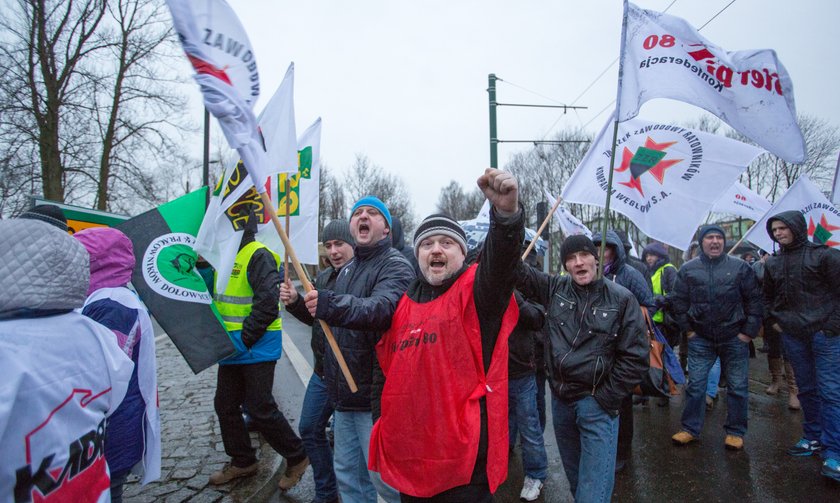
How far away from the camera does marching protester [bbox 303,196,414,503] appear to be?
2.68 metres

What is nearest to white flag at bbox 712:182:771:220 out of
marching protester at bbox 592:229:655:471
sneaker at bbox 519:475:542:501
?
marching protester at bbox 592:229:655:471

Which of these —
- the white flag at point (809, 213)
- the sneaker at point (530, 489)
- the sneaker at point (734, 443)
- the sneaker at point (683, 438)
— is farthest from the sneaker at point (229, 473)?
the white flag at point (809, 213)

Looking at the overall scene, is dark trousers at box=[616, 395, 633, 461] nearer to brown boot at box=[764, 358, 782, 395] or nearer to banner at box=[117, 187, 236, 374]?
banner at box=[117, 187, 236, 374]

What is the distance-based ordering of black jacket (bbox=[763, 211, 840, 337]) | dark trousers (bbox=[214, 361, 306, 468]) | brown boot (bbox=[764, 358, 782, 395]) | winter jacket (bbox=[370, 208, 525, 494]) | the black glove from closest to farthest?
winter jacket (bbox=[370, 208, 525, 494]) < the black glove < dark trousers (bbox=[214, 361, 306, 468]) < black jacket (bbox=[763, 211, 840, 337]) < brown boot (bbox=[764, 358, 782, 395])

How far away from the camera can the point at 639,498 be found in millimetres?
3670

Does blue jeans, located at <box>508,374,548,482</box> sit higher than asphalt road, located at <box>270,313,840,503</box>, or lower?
higher

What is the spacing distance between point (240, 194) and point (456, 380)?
6.26 ft

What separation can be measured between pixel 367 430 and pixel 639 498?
233 centimetres

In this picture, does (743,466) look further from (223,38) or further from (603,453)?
(223,38)

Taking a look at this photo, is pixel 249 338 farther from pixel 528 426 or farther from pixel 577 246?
pixel 577 246

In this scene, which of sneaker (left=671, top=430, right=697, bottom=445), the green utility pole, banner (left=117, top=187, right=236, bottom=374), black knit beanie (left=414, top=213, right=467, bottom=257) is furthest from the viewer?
the green utility pole

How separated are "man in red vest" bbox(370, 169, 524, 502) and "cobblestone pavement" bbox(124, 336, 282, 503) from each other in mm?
2237

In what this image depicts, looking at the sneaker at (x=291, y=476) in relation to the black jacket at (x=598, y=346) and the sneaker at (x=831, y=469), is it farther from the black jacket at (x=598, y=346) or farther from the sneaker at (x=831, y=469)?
the sneaker at (x=831, y=469)

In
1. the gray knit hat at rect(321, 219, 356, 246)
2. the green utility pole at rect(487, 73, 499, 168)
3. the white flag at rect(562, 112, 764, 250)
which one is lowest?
the gray knit hat at rect(321, 219, 356, 246)
